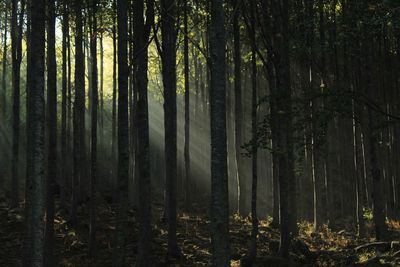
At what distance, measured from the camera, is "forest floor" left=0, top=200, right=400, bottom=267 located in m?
12.6

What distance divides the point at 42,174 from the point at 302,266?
27.0 ft

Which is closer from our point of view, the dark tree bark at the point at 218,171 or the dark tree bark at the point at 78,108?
the dark tree bark at the point at 218,171

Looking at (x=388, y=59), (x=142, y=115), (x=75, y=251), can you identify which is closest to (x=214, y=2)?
(x=142, y=115)

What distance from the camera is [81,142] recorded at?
1595 centimetres

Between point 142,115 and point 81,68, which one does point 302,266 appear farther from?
point 81,68

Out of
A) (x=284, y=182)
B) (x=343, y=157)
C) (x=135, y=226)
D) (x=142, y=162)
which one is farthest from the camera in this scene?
(x=343, y=157)

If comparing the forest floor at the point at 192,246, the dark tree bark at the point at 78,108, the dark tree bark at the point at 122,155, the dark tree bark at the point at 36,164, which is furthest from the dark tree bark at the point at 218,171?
the dark tree bark at the point at 78,108

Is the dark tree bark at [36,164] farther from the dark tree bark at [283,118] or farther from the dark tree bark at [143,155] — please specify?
the dark tree bark at [283,118]

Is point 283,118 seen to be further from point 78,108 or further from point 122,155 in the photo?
point 78,108

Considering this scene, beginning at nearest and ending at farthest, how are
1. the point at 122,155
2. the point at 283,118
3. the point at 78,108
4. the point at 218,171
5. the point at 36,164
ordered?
the point at 218,171
the point at 36,164
the point at 122,155
the point at 283,118
the point at 78,108

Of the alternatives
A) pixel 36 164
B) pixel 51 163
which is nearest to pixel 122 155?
pixel 36 164

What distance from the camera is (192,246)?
14469 mm

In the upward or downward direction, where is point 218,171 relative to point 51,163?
downward

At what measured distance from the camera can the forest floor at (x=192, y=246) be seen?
12562 mm
